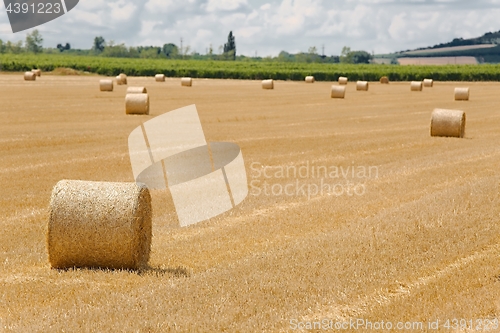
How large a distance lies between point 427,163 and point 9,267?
38.4 ft

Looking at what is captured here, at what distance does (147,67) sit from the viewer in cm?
8625

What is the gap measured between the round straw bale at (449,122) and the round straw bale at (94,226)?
659 inches

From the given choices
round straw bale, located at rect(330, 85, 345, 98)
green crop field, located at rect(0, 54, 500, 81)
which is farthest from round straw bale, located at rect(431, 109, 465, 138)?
green crop field, located at rect(0, 54, 500, 81)

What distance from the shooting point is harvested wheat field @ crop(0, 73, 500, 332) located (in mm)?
7227

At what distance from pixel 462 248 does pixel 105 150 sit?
1268cm

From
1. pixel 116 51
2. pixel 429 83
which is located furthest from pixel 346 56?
pixel 429 83

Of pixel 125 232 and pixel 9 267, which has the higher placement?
pixel 125 232

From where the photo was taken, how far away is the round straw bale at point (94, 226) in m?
8.32

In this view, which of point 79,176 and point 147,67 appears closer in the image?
point 79,176

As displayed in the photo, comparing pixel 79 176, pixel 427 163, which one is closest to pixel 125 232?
pixel 79 176

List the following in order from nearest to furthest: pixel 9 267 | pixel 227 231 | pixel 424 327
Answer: pixel 424 327 < pixel 9 267 < pixel 227 231

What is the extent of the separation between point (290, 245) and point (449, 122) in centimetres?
1490

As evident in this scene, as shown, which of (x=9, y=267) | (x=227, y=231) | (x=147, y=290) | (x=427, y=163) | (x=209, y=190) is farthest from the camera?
(x=427, y=163)

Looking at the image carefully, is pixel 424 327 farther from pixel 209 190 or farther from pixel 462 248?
pixel 209 190
